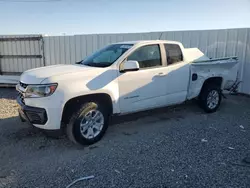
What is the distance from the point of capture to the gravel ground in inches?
130

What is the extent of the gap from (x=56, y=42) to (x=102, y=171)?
7.70 metres

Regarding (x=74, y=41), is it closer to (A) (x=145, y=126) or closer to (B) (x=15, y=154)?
(A) (x=145, y=126)

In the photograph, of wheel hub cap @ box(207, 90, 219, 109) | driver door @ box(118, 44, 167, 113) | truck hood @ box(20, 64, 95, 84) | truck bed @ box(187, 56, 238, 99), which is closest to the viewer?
truck hood @ box(20, 64, 95, 84)

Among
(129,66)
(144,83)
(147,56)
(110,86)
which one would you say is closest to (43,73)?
(110,86)

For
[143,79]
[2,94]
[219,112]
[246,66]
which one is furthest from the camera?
[2,94]

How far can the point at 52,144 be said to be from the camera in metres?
4.49

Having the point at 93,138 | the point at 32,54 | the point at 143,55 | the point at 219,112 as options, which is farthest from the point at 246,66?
the point at 32,54

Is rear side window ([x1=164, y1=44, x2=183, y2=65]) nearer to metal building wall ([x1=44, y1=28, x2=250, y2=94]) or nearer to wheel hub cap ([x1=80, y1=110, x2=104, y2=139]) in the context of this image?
wheel hub cap ([x1=80, y1=110, x2=104, y2=139])

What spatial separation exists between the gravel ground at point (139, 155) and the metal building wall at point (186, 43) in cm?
312

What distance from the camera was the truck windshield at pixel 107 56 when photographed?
15.8 feet

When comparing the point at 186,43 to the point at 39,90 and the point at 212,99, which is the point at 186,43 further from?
the point at 39,90

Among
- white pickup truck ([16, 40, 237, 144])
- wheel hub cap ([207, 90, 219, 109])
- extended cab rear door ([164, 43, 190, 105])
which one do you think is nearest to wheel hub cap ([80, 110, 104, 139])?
white pickup truck ([16, 40, 237, 144])

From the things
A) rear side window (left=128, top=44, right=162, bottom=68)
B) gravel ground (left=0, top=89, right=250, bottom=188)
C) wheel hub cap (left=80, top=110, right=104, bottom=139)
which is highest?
rear side window (left=128, top=44, right=162, bottom=68)

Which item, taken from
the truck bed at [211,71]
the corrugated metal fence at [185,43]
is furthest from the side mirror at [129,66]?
the corrugated metal fence at [185,43]
